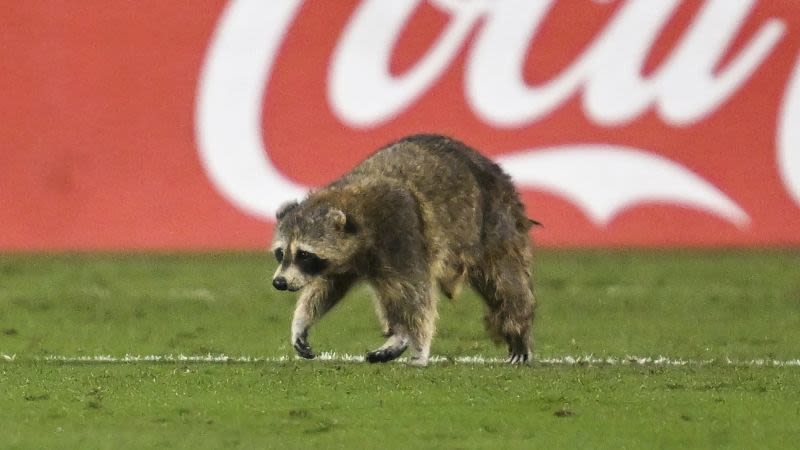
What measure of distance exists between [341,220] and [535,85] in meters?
7.69

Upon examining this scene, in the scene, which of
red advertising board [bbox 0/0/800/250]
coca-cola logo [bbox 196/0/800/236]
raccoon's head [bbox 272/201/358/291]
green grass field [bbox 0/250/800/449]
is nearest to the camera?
green grass field [bbox 0/250/800/449]

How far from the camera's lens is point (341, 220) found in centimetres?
1127

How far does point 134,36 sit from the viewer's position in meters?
18.4

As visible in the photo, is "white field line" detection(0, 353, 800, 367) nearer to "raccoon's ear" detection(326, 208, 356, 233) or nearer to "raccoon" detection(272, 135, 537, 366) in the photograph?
"raccoon" detection(272, 135, 537, 366)

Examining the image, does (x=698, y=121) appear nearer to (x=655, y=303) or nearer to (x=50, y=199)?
(x=655, y=303)

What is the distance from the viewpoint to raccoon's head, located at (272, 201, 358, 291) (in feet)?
36.9

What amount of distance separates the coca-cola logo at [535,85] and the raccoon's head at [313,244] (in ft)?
23.4

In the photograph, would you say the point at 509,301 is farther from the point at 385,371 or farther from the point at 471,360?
the point at 385,371

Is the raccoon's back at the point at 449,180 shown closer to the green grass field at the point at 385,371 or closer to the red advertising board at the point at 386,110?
the green grass field at the point at 385,371

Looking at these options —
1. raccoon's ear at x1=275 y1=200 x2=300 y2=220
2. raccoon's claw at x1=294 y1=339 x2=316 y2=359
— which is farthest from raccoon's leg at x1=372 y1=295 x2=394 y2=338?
raccoon's ear at x1=275 y1=200 x2=300 y2=220

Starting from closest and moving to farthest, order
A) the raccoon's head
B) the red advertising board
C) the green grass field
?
the green grass field < the raccoon's head < the red advertising board

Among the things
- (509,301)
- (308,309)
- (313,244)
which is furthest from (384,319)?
(509,301)

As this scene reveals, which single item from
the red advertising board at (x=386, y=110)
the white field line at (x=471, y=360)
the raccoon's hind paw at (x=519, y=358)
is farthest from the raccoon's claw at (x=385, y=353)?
the red advertising board at (x=386, y=110)

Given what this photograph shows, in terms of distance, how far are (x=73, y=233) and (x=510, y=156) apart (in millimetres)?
3961
